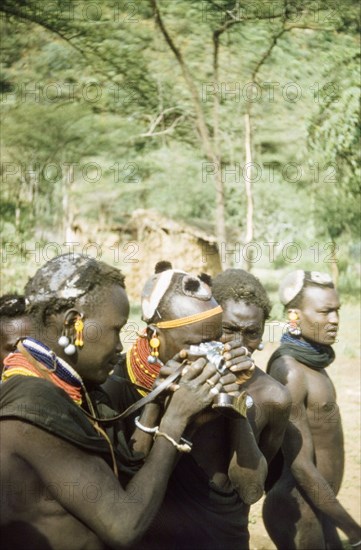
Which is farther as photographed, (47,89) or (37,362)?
(47,89)

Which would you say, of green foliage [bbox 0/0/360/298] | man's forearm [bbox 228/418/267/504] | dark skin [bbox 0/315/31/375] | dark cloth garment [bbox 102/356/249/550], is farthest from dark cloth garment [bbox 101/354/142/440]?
green foliage [bbox 0/0/360/298]

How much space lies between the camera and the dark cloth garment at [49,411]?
77.5 inches

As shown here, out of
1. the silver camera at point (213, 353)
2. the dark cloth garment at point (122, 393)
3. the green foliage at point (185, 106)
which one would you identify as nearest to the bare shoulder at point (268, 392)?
the dark cloth garment at point (122, 393)

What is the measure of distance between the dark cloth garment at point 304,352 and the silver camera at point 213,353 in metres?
1.52

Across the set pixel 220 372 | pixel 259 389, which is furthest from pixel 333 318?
pixel 220 372

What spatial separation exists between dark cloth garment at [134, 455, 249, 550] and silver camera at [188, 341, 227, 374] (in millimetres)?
529

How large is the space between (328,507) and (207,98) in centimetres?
1449

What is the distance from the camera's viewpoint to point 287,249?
23219 mm

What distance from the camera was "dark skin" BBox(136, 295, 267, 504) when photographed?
2490 mm

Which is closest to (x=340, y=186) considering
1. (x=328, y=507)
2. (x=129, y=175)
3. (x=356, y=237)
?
(x=356, y=237)

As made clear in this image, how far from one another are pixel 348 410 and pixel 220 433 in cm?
632

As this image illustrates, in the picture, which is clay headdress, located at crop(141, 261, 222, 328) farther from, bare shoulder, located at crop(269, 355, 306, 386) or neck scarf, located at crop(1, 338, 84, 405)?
bare shoulder, located at crop(269, 355, 306, 386)

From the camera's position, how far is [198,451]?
274cm

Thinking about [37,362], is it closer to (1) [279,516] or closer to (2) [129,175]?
(1) [279,516]
